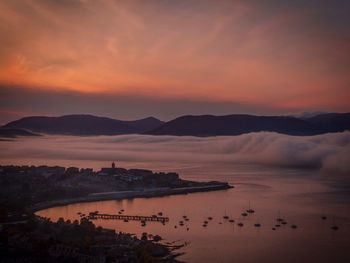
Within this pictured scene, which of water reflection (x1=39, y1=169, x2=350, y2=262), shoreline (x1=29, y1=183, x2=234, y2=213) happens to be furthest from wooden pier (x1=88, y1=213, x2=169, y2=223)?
shoreline (x1=29, y1=183, x2=234, y2=213)

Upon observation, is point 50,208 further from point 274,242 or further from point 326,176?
point 326,176

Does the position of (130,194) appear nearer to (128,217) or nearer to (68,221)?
(128,217)

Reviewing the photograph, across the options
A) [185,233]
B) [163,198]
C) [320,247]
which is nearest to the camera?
[320,247]

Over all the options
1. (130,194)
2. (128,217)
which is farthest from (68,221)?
(130,194)

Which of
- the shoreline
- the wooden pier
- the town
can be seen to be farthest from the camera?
the shoreline

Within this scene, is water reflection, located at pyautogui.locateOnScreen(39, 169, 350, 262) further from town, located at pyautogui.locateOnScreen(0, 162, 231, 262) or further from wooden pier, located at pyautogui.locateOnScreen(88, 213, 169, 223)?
town, located at pyautogui.locateOnScreen(0, 162, 231, 262)

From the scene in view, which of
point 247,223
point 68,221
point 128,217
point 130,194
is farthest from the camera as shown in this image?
point 130,194

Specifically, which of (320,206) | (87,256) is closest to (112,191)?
→ (320,206)

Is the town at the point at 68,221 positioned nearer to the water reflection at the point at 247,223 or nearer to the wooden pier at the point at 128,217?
the wooden pier at the point at 128,217

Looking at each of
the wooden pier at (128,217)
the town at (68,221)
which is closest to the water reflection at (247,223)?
the wooden pier at (128,217)
